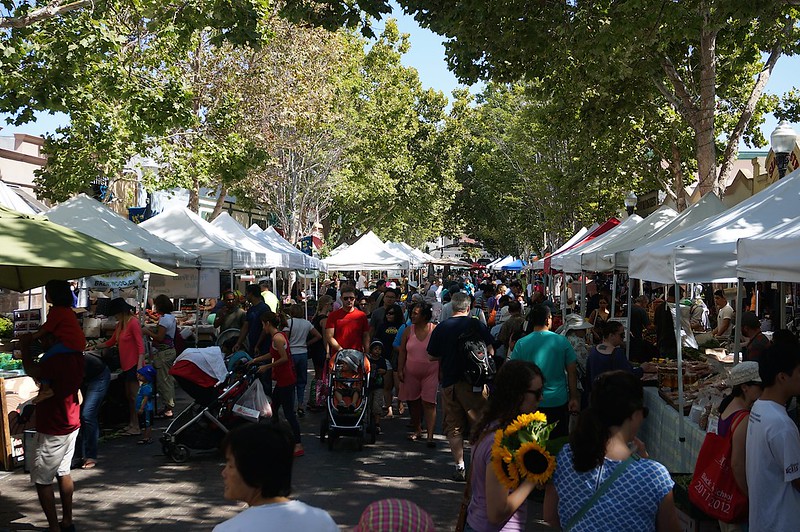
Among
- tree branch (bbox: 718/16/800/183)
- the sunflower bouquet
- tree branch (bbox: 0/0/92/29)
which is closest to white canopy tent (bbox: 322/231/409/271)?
tree branch (bbox: 718/16/800/183)

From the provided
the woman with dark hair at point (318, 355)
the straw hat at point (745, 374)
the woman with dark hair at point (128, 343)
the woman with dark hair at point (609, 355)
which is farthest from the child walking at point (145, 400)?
the straw hat at point (745, 374)

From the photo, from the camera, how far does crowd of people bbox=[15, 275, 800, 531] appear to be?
10.8ft

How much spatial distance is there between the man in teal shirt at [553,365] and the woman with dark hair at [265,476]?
4.80 m

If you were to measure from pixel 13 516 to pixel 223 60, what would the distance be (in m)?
18.4

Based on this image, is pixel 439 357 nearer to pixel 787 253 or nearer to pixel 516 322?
pixel 516 322

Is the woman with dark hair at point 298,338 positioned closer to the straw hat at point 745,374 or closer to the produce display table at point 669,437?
the produce display table at point 669,437

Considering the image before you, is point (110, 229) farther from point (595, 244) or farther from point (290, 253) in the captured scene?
point (595, 244)

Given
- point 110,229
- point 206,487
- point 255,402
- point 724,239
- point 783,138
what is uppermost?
point 783,138

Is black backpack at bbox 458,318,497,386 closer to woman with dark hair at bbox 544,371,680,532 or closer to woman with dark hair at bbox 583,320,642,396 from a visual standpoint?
woman with dark hair at bbox 583,320,642,396

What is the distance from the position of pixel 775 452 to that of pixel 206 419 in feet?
22.4

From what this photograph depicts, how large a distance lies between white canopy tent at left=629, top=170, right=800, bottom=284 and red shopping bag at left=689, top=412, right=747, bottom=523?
256 centimetres

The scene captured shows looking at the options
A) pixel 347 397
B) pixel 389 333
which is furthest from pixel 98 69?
pixel 347 397

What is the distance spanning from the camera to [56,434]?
656cm

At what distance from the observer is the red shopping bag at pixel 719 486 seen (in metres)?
4.36
